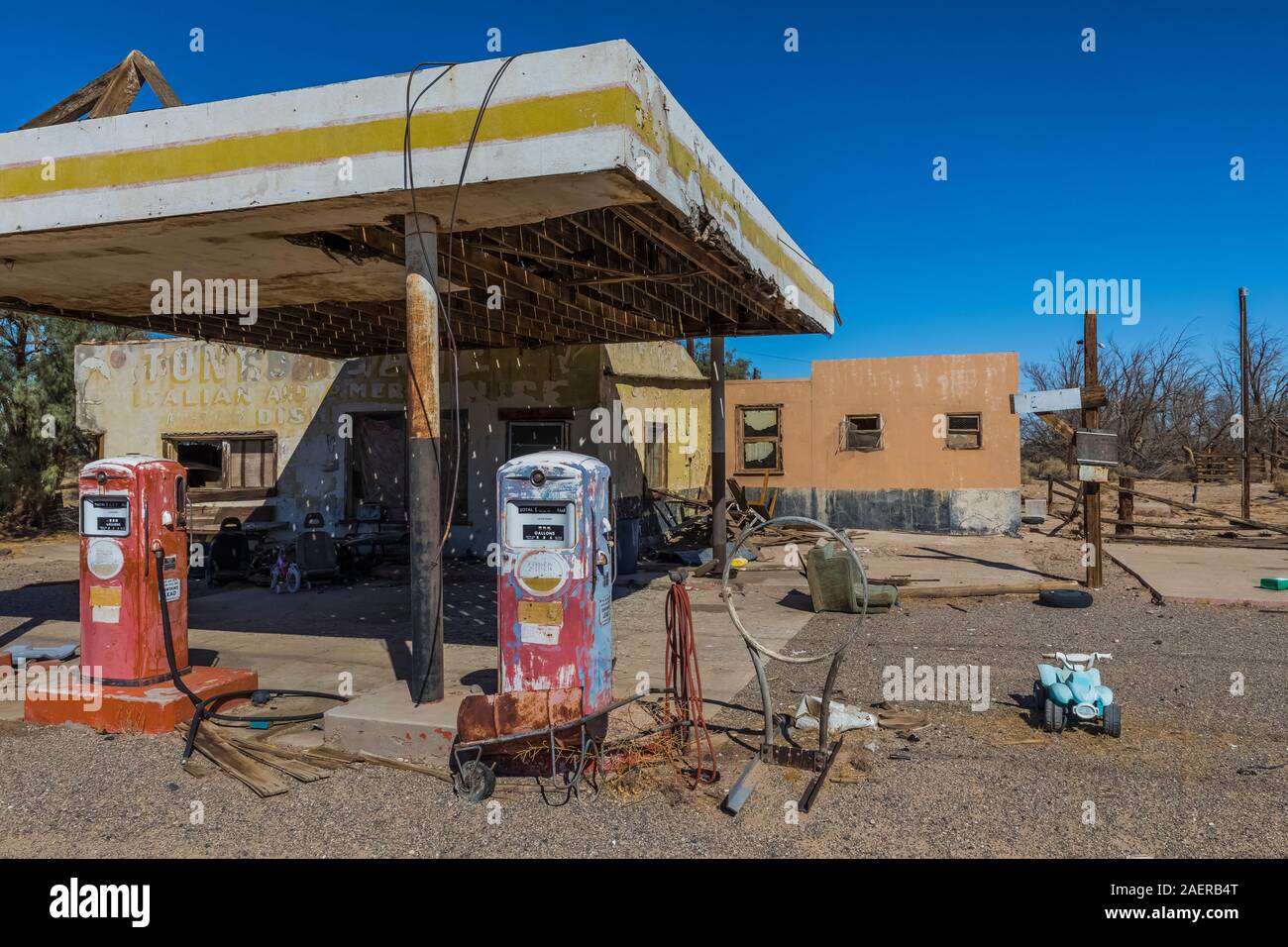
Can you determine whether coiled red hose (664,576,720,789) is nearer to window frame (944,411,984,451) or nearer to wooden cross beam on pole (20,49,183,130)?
wooden cross beam on pole (20,49,183,130)

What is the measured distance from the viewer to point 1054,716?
5.61 m

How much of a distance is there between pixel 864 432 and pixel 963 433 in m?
2.07

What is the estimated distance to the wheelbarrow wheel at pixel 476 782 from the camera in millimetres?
4594

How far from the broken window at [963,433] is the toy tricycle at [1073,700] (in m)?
13.8

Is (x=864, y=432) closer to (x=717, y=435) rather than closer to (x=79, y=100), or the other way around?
(x=717, y=435)

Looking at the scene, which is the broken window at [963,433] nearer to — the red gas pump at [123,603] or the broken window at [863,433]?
the broken window at [863,433]

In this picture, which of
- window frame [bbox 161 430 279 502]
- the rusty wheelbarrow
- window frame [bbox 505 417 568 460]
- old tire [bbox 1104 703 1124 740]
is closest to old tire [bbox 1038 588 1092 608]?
old tire [bbox 1104 703 1124 740]

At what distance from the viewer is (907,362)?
63.9 ft

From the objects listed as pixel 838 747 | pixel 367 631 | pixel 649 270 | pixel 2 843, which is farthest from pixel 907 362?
pixel 2 843

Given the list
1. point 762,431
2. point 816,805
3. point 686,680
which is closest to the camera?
point 816,805

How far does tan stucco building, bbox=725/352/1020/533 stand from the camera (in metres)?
18.7

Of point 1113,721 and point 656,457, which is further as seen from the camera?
point 656,457

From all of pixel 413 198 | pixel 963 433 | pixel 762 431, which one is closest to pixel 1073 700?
pixel 413 198

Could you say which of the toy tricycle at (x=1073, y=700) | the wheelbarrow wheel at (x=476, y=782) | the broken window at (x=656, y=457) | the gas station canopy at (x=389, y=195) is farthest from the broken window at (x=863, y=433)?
the wheelbarrow wheel at (x=476, y=782)
